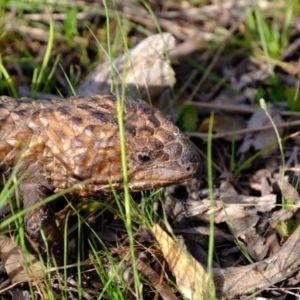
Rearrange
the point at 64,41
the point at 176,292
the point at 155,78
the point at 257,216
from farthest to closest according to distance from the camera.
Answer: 1. the point at 64,41
2. the point at 155,78
3. the point at 257,216
4. the point at 176,292

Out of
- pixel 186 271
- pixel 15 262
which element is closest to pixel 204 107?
pixel 186 271

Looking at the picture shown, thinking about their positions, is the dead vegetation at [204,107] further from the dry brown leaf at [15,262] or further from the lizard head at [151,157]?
the lizard head at [151,157]

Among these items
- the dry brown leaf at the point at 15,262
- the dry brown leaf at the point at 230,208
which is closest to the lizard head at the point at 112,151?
the dry brown leaf at the point at 15,262

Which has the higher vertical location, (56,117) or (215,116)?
(56,117)

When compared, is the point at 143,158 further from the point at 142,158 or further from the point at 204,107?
the point at 204,107

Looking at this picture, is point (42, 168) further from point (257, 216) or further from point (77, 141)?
point (257, 216)

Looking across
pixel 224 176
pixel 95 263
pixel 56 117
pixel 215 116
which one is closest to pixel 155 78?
pixel 215 116
